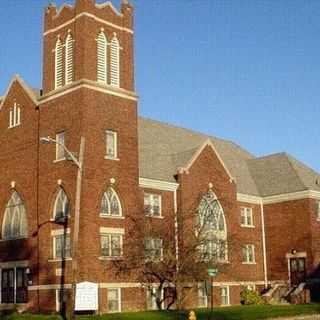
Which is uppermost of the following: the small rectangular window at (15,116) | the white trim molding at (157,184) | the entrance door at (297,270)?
the small rectangular window at (15,116)

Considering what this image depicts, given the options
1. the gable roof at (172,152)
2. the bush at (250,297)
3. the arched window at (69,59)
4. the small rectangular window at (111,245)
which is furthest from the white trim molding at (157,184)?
the bush at (250,297)

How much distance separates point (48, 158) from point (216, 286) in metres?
15.9

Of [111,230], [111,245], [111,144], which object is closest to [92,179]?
[111,144]

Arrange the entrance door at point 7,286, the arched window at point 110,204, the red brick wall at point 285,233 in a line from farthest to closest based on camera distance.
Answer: the red brick wall at point 285,233 < the entrance door at point 7,286 < the arched window at point 110,204

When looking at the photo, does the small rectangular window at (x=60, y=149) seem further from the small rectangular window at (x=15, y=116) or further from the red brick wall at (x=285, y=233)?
the red brick wall at (x=285, y=233)

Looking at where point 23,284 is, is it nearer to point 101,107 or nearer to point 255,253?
point 101,107

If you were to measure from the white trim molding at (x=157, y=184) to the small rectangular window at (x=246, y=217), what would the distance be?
988 cm

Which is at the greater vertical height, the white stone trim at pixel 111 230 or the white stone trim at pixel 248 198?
the white stone trim at pixel 248 198

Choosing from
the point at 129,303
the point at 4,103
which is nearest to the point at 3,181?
the point at 4,103

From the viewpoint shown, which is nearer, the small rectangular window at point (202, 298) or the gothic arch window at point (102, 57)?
the gothic arch window at point (102, 57)

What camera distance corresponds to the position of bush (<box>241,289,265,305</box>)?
162ft

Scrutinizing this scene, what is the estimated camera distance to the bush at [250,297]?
162 feet

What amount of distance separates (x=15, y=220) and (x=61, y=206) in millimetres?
5759

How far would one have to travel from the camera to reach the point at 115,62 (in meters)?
43.5
